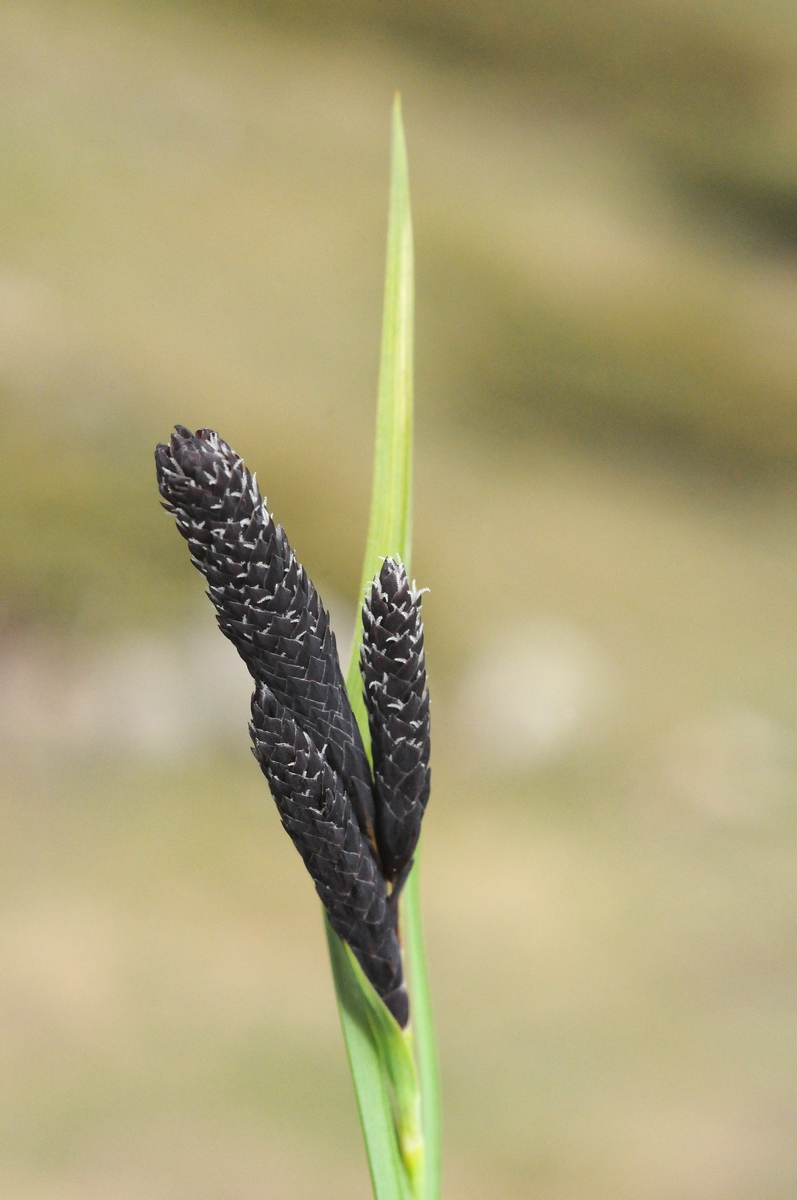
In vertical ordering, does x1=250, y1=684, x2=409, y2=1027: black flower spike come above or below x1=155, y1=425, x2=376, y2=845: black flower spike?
below

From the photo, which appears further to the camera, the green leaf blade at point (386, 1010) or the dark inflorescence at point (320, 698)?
the green leaf blade at point (386, 1010)

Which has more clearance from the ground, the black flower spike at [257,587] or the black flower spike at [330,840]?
the black flower spike at [257,587]

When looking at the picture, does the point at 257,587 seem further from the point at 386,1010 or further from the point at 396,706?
the point at 386,1010

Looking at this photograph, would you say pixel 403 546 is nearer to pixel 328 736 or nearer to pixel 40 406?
pixel 328 736

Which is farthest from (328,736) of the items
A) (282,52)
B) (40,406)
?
(282,52)

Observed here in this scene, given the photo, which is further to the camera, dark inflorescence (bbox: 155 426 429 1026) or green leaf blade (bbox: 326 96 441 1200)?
green leaf blade (bbox: 326 96 441 1200)

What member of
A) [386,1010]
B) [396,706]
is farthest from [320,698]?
[386,1010]
